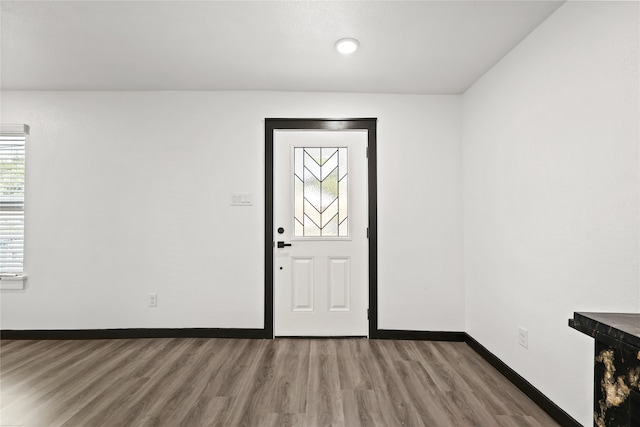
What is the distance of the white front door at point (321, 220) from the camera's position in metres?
3.36

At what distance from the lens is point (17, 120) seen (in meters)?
3.33

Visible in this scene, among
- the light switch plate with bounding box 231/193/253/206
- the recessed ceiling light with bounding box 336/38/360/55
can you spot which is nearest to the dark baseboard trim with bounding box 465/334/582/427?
the light switch plate with bounding box 231/193/253/206

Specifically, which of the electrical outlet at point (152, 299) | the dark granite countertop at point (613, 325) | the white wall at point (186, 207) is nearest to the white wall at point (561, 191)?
the white wall at point (186, 207)

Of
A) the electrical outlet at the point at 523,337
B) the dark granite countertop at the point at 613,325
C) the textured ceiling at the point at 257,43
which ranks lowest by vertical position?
the electrical outlet at the point at 523,337

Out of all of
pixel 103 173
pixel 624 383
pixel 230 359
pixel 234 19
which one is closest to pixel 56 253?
pixel 103 173

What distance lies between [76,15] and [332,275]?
2794mm

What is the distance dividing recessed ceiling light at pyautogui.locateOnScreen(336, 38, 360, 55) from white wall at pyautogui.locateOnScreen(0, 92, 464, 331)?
0.90m

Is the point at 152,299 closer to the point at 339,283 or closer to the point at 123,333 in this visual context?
the point at 123,333

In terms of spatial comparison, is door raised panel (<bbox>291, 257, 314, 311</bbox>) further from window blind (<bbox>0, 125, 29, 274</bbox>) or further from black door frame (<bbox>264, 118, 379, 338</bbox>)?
window blind (<bbox>0, 125, 29, 274</bbox>)

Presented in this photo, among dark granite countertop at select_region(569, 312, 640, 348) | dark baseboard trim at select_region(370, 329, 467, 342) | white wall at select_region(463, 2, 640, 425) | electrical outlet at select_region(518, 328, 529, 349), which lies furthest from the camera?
dark baseboard trim at select_region(370, 329, 467, 342)

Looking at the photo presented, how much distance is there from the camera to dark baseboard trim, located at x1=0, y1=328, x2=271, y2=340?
3293 millimetres

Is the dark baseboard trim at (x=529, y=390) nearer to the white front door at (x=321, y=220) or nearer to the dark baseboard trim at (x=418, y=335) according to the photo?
the dark baseboard trim at (x=418, y=335)

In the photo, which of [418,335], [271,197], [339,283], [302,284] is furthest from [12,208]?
[418,335]

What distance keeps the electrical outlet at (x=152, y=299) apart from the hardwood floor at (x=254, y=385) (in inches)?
13.6
